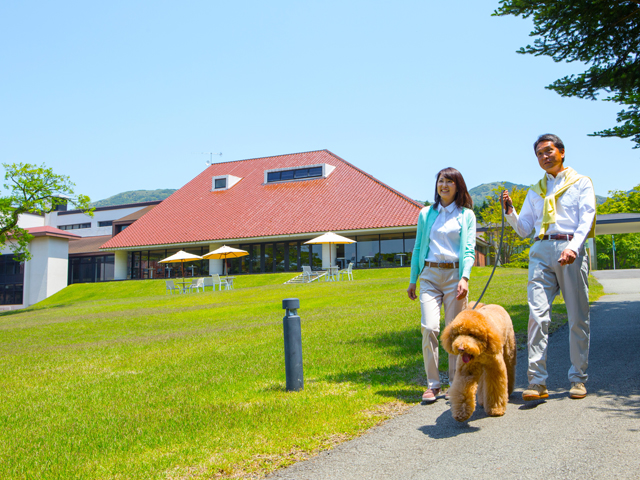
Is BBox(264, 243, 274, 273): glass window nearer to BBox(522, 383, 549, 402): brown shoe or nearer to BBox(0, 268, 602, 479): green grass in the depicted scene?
BBox(0, 268, 602, 479): green grass

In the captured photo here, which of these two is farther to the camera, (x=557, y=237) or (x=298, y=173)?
(x=298, y=173)

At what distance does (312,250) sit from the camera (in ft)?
111

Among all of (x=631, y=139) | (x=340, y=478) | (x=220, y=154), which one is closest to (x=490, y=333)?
(x=340, y=478)

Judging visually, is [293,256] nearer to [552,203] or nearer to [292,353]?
[292,353]

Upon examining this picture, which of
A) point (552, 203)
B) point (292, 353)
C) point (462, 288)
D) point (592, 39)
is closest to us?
point (462, 288)

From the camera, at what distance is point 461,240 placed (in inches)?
189

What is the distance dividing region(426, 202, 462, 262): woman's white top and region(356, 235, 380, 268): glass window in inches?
1091

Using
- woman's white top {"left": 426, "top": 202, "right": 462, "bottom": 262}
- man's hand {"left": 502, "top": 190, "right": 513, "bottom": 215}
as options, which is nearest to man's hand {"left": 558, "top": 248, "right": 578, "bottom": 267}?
man's hand {"left": 502, "top": 190, "right": 513, "bottom": 215}

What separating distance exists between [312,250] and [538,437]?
99.7ft

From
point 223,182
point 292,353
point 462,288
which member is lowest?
point 292,353

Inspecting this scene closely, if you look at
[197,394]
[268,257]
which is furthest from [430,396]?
[268,257]

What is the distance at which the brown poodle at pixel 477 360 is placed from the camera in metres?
3.90

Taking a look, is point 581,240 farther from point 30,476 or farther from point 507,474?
point 30,476

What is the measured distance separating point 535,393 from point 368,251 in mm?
28452
